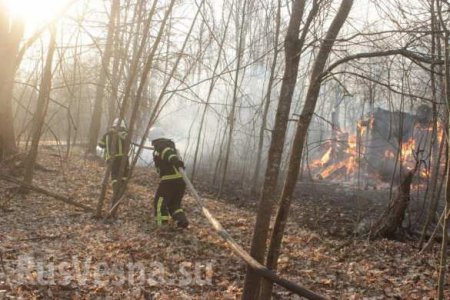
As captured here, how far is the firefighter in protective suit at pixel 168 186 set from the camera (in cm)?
796

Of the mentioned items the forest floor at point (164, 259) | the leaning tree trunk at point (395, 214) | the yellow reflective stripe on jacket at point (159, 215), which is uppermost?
the leaning tree trunk at point (395, 214)

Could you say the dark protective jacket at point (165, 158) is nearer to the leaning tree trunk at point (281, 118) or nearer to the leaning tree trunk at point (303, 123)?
the leaning tree trunk at point (281, 118)

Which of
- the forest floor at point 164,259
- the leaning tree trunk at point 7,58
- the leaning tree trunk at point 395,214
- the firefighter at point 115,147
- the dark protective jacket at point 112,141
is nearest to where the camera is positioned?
the forest floor at point 164,259

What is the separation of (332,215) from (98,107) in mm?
11441

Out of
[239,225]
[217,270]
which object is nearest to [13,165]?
[239,225]

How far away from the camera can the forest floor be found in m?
5.22

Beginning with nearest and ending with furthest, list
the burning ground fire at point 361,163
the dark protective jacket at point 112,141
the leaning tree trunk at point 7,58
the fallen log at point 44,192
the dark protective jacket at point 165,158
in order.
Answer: the fallen log at point 44,192 → the dark protective jacket at point 165,158 → the dark protective jacket at point 112,141 → the leaning tree trunk at point 7,58 → the burning ground fire at point 361,163

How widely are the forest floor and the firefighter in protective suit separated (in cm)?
26

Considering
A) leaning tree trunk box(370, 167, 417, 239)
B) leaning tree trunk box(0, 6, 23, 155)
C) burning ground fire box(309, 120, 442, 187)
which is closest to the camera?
leaning tree trunk box(370, 167, 417, 239)

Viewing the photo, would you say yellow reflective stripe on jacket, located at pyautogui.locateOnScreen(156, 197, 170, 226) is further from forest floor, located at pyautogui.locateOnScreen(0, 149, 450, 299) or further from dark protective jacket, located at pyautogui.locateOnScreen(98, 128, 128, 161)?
dark protective jacket, located at pyautogui.locateOnScreen(98, 128, 128, 161)

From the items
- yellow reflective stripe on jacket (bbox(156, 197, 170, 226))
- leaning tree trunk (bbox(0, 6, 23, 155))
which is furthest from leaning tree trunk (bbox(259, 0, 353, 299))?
leaning tree trunk (bbox(0, 6, 23, 155))

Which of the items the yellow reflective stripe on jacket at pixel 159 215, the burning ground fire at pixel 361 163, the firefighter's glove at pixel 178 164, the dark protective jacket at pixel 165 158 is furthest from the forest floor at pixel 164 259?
the burning ground fire at pixel 361 163

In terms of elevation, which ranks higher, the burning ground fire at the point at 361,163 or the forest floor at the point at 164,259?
the burning ground fire at the point at 361,163

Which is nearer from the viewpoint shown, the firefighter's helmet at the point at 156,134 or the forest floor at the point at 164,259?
the forest floor at the point at 164,259
